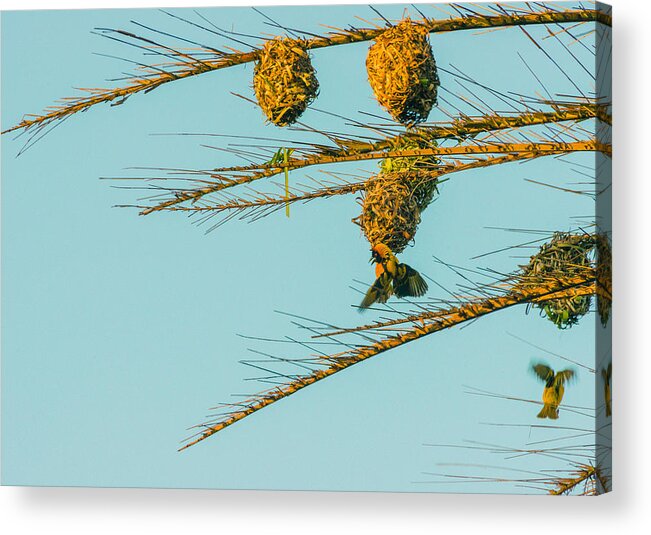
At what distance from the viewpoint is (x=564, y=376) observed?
3.60 m

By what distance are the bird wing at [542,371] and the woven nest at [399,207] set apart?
505 millimetres

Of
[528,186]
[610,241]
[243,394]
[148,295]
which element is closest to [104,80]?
[148,295]

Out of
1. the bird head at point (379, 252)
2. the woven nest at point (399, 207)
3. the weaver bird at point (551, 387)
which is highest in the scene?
the woven nest at point (399, 207)

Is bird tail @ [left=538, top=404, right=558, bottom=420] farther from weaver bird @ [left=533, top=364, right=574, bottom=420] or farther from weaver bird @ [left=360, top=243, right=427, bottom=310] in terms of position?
weaver bird @ [left=360, top=243, right=427, bottom=310]

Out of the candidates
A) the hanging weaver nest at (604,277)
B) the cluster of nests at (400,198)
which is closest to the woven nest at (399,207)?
the cluster of nests at (400,198)

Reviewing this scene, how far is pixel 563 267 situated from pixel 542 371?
0.30 meters

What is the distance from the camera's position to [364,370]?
3.70 m

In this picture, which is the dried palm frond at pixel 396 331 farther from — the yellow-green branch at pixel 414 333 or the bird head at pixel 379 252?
the bird head at pixel 379 252

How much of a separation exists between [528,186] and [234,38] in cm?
97

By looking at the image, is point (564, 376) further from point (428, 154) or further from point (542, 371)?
point (428, 154)

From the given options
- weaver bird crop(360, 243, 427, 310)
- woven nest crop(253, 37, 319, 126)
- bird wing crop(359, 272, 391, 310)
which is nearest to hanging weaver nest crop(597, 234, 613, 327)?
weaver bird crop(360, 243, 427, 310)

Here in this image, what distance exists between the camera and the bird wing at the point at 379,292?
3.68 meters

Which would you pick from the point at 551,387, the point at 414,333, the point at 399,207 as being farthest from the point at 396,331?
the point at 551,387

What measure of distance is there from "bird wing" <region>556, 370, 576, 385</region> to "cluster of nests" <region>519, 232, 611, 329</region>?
5.0 inches
